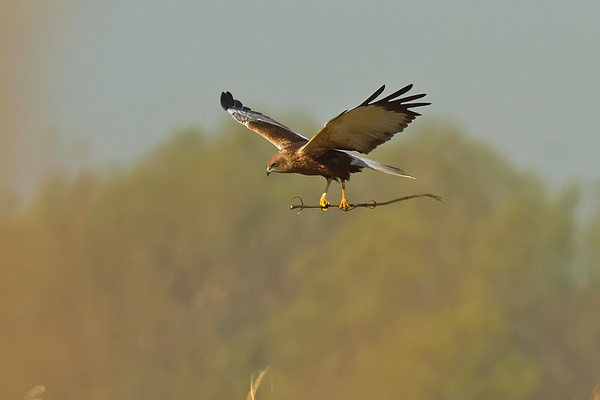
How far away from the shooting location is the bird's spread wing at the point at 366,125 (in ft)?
16.9

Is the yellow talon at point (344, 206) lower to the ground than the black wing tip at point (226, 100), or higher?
lower

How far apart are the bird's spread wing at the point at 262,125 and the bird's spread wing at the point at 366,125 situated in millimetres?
728

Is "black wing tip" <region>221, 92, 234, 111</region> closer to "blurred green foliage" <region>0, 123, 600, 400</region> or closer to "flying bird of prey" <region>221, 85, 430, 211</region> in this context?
"flying bird of prey" <region>221, 85, 430, 211</region>

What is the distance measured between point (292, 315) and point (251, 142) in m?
8.73

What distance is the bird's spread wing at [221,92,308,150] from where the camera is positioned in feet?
20.7

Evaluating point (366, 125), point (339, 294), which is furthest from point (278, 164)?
point (339, 294)

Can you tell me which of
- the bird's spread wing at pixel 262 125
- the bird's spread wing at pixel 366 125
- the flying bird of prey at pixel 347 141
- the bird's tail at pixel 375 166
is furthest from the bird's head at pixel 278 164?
the bird's tail at pixel 375 166

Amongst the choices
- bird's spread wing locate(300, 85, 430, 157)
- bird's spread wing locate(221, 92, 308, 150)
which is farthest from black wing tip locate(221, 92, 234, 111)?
bird's spread wing locate(300, 85, 430, 157)

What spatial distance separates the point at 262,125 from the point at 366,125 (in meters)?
1.85

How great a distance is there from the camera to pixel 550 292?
27.3 m

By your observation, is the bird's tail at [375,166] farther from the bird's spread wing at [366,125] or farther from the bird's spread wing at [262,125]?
the bird's spread wing at [262,125]

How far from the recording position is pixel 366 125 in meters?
5.39

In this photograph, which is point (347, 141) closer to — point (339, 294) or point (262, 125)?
point (262, 125)

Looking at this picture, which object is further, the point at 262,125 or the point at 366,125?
the point at 262,125
